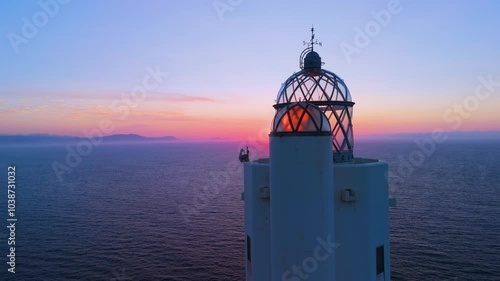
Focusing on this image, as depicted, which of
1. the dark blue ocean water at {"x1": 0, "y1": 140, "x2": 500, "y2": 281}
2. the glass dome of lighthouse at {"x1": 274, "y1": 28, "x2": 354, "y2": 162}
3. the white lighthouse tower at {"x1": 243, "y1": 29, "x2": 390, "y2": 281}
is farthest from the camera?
the dark blue ocean water at {"x1": 0, "y1": 140, "x2": 500, "y2": 281}

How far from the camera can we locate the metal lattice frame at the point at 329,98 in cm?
947

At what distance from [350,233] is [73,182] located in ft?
300

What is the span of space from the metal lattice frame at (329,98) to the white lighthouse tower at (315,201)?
28 millimetres

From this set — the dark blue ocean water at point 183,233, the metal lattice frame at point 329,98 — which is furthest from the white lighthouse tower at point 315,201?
the dark blue ocean water at point 183,233

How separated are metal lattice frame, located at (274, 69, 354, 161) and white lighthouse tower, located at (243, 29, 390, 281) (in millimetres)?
28

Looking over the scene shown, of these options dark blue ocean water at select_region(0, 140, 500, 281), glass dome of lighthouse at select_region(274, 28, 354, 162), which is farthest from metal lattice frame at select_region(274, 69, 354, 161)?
dark blue ocean water at select_region(0, 140, 500, 281)

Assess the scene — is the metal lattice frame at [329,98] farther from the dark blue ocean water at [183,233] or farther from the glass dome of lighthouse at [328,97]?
the dark blue ocean water at [183,233]

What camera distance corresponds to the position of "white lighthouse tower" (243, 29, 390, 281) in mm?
7098

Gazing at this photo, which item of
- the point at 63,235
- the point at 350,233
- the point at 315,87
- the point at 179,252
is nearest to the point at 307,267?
the point at 350,233

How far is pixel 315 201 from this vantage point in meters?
7.09

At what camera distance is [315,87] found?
9.76 meters

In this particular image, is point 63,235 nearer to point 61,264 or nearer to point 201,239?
point 61,264

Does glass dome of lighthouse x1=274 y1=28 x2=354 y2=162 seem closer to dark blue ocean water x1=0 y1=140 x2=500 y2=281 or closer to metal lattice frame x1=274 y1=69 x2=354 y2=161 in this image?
metal lattice frame x1=274 y1=69 x2=354 y2=161

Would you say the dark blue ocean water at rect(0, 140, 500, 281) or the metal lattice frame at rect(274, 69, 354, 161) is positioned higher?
the metal lattice frame at rect(274, 69, 354, 161)
